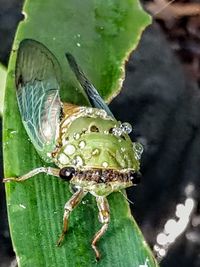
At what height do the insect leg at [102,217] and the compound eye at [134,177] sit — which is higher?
the compound eye at [134,177]

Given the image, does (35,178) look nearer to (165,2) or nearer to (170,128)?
(170,128)

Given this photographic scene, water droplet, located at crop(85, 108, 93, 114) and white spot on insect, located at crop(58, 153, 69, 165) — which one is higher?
water droplet, located at crop(85, 108, 93, 114)

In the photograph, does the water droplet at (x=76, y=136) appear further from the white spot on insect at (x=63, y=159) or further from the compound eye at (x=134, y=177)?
the compound eye at (x=134, y=177)

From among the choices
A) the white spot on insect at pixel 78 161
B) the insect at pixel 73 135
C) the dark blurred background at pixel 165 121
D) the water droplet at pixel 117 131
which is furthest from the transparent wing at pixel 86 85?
the dark blurred background at pixel 165 121

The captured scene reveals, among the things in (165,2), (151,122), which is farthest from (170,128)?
(165,2)

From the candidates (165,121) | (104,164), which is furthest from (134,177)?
(165,121)

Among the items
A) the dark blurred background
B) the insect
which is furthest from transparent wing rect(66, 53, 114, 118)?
the dark blurred background

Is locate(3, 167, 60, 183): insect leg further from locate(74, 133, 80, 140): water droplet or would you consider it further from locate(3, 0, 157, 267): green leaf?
locate(74, 133, 80, 140): water droplet
